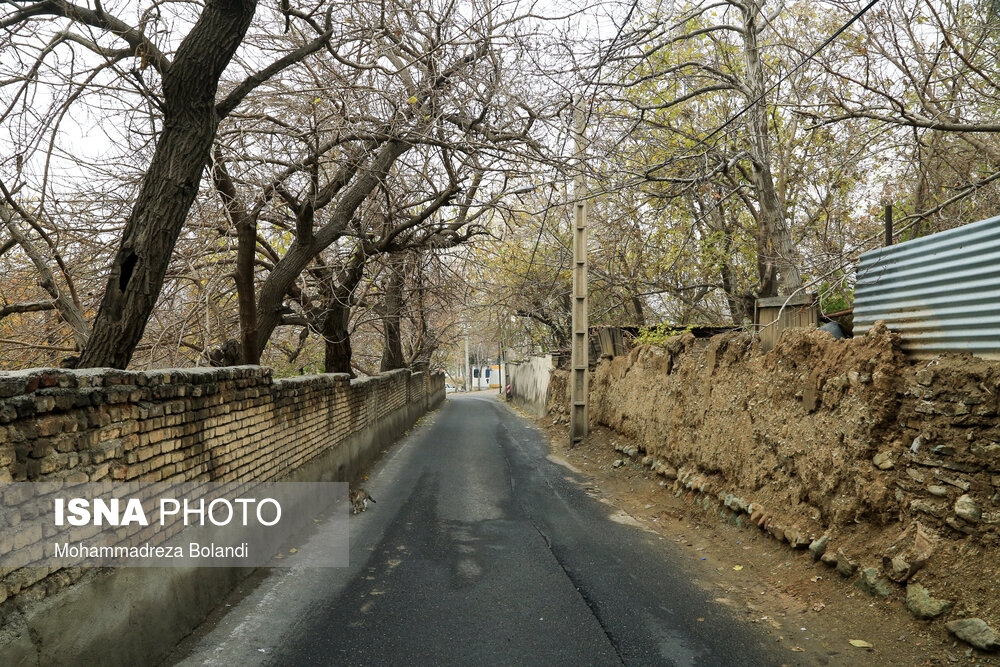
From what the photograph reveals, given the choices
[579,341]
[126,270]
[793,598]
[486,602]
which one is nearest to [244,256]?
[126,270]

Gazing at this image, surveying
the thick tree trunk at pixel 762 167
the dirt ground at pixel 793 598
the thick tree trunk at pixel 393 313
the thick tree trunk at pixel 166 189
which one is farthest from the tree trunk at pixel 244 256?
the thick tree trunk at pixel 762 167

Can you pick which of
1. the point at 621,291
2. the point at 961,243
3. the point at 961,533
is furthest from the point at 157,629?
the point at 621,291

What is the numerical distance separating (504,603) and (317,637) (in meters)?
1.48

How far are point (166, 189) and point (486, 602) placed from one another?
14.5 feet

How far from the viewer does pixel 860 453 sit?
5.69m

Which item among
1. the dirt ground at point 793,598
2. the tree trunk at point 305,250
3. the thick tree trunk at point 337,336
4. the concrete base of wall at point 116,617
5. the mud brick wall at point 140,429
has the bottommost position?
the dirt ground at point 793,598

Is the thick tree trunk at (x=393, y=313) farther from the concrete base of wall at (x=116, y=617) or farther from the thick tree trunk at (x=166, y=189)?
the concrete base of wall at (x=116, y=617)

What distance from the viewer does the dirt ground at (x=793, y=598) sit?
14.5ft

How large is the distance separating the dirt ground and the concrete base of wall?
13.4ft

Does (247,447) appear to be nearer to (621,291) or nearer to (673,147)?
(673,147)

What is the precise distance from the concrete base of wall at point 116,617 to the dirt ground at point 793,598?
4.09 meters

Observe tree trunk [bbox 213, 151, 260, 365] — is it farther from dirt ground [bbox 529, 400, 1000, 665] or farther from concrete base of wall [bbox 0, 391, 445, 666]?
dirt ground [bbox 529, 400, 1000, 665]

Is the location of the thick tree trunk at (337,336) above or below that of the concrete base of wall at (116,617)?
above

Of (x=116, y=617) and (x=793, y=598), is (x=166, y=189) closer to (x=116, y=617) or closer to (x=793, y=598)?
(x=116, y=617)
